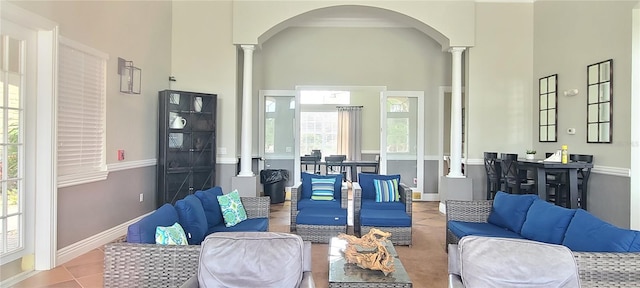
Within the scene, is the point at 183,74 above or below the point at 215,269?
above

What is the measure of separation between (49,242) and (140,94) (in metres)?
2.27

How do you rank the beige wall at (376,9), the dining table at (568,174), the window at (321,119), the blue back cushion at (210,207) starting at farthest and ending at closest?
the window at (321,119) → the beige wall at (376,9) → the dining table at (568,174) → the blue back cushion at (210,207)

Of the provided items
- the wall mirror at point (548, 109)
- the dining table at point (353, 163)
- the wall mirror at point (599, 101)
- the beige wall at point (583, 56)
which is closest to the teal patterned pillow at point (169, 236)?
the beige wall at point (583, 56)

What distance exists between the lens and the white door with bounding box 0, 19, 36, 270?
3.19 m

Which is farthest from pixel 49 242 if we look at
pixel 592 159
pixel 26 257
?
pixel 592 159

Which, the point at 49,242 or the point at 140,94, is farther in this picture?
the point at 140,94

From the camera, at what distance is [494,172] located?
5863mm

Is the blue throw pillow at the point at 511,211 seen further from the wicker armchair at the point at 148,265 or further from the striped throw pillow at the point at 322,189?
the wicker armchair at the point at 148,265

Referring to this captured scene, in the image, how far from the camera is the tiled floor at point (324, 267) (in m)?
3.28

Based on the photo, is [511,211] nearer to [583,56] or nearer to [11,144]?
[583,56]

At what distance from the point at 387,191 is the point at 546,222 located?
7.24ft

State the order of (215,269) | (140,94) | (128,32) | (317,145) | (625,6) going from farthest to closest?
(317,145)
(140,94)
(128,32)
(625,6)
(215,269)

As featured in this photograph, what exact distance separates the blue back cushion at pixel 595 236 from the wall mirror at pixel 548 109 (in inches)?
139

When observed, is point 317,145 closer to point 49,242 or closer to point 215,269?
point 49,242
